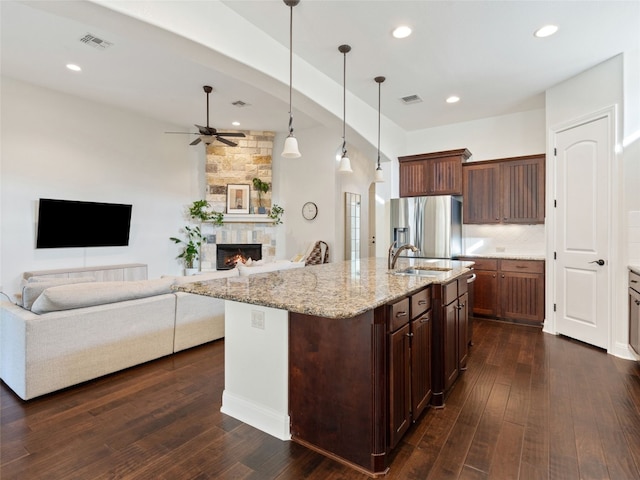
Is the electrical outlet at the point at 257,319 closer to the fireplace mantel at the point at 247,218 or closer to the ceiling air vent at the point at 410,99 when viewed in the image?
the ceiling air vent at the point at 410,99

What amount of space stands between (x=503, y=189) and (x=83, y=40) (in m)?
5.45

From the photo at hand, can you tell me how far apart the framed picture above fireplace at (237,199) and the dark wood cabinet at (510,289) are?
432 cm

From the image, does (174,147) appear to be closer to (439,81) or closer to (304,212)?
(304,212)

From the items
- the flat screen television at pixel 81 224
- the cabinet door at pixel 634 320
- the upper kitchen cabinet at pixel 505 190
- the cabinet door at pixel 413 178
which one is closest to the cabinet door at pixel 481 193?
the upper kitchen cabinet at pixel 505 190

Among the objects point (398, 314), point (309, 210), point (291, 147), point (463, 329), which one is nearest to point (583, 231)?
point (463, 329)

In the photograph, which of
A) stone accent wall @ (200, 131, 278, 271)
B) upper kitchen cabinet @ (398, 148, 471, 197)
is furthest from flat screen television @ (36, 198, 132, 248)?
upper kitchen cabinet @ (398, 148, 471, 197)

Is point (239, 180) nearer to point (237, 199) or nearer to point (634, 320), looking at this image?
point (237, 199)

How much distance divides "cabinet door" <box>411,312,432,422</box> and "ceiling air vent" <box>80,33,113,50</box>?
4237 mm

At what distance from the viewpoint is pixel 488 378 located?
2822 mm

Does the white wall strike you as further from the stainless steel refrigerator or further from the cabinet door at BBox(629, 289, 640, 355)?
the cabinet door at BBox(629, 289, 640, 355)

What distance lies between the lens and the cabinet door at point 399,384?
1777 mm

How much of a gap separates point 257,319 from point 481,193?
407 cm

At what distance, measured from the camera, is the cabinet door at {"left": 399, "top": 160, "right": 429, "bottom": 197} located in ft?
17.1

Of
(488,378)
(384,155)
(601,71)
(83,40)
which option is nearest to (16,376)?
(83,40)
